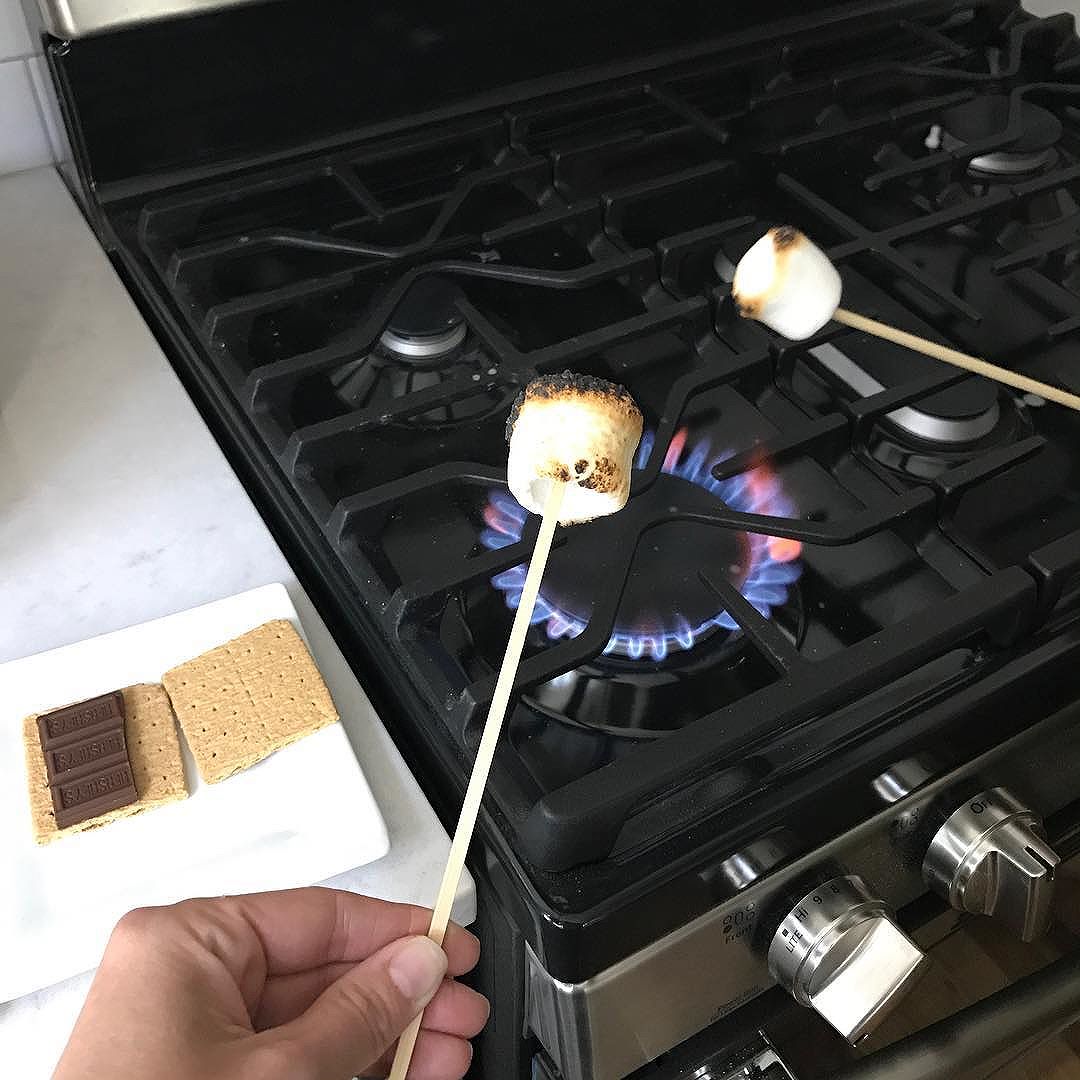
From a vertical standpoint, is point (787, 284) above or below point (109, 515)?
below

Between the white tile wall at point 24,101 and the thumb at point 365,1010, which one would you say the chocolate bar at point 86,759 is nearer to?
the thumb at point 365,1010

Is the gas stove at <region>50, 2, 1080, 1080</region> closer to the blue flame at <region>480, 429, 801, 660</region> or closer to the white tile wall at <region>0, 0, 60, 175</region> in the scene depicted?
the blue flame at <region>480, 429, 801, 660</region>

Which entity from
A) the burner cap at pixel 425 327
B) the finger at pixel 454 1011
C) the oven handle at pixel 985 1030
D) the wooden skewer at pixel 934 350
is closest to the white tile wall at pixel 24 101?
the burner cap at pixel 425 327

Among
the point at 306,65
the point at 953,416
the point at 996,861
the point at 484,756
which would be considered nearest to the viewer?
the point at 484,756

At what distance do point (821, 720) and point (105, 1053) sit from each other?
1.16 ft

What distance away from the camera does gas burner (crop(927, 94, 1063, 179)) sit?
98 centimetres

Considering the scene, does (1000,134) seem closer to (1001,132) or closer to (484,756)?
(1001,132)

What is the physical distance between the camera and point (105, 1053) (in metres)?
0.45

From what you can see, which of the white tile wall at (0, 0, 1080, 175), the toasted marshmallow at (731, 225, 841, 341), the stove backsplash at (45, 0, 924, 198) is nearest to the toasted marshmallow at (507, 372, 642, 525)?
the toasted marshmallow at (731, 225, 841, 341)

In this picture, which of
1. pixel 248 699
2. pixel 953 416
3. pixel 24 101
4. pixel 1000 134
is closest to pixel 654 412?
pixel 953 416

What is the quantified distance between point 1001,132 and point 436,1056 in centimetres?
85

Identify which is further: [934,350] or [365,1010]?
[934,350]

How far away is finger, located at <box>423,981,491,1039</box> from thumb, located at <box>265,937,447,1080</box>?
1.8 inches

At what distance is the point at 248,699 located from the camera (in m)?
0.61
